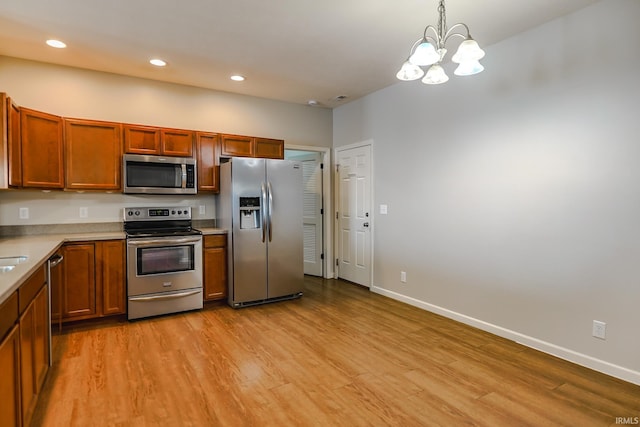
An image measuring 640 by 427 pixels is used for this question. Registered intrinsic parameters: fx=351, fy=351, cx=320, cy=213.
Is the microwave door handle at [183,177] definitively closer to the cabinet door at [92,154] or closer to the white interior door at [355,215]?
the cabinet door at [92,154]

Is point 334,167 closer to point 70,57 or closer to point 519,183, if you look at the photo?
point 519,183

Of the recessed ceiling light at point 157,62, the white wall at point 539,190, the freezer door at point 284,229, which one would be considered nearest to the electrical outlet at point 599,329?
the white wall at point 539,190

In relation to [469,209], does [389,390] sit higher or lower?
lower

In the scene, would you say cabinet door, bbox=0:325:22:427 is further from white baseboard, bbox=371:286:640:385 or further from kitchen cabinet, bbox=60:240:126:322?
white baseboard, bbox=371:286:640:385

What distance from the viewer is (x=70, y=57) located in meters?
3.49

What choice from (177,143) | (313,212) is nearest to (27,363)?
(177,143)

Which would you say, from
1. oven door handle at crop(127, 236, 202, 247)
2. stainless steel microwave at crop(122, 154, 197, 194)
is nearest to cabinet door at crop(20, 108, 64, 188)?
stainless steel microwave at crop(122, 154, 197, 194)

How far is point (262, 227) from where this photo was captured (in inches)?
163

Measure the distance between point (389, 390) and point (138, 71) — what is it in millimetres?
4003

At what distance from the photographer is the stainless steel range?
11.8 ft

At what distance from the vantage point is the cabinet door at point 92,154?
354cm

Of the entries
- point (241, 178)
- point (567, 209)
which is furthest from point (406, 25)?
point (241, 178)

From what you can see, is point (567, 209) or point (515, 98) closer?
point (567, 209)

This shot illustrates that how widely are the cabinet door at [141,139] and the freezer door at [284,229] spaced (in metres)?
1.27
